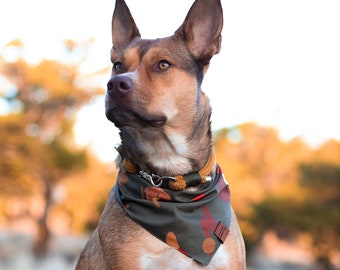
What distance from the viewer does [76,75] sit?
21078mm

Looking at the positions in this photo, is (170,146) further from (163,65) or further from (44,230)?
(44,230)

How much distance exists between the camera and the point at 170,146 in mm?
4262

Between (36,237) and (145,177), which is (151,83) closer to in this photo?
(145,177)

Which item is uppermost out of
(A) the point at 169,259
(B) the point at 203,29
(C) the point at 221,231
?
(B) the point at 203,29

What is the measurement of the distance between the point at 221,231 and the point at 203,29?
1.57m

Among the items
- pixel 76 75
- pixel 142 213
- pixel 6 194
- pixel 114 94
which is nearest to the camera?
pixel 114 94

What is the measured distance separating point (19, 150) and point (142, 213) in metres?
16.5

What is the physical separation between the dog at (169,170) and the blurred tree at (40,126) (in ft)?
51.2

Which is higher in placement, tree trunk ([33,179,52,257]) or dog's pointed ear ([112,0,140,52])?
dog's pointed ear ([112,0,140,52])

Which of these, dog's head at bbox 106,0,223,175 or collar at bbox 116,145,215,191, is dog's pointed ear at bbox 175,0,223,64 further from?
collar at bbox 116,145,215,191

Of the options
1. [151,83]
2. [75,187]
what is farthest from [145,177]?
[75,187]

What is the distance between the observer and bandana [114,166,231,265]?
13.5ft

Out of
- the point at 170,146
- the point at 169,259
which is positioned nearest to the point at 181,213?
the point at 169,259

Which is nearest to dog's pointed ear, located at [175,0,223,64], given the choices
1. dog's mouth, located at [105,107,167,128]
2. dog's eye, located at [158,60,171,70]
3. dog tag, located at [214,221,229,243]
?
dog's eye, located at [158,60,171,70]
